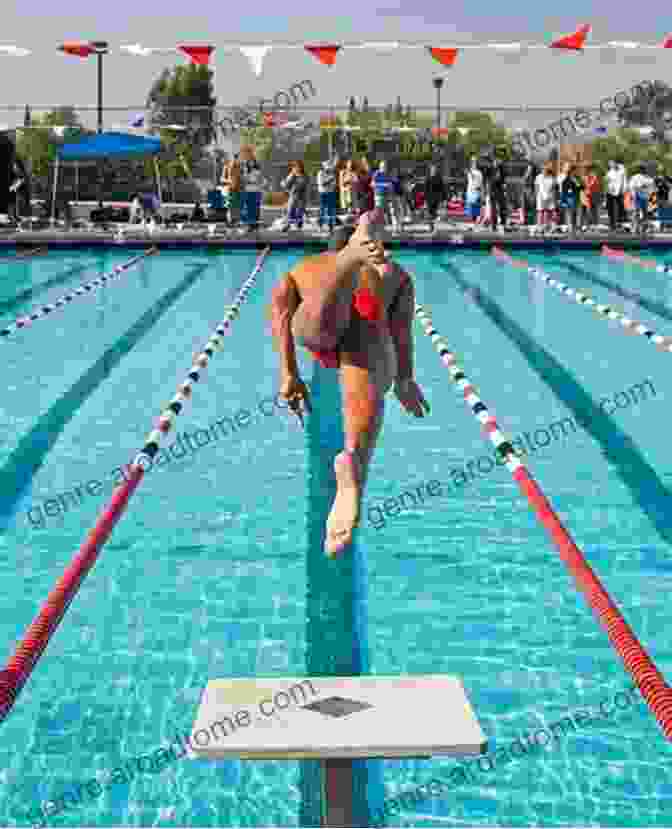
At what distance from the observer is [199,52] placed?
19266mm

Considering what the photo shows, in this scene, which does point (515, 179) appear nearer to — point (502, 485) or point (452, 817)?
point (502, 485)

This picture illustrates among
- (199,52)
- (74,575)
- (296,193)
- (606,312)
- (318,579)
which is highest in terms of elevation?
(199,52)

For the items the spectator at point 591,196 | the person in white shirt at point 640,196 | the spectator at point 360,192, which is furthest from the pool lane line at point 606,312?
the spectator at point 591,196

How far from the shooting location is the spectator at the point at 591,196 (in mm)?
23938

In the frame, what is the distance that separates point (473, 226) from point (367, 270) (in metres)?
20.0

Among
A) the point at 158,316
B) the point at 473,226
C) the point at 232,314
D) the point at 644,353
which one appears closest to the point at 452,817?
the point at 644,353

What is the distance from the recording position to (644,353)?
11.3m

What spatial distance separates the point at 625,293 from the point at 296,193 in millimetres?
8709

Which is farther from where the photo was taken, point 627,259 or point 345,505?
point 627,259

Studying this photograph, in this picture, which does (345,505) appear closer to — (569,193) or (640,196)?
(640,196)

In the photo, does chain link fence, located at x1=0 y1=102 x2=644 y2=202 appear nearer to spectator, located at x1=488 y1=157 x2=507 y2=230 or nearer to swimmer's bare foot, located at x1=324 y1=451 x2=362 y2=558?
spectator, located at x1=488 y1=157 x2=507 y2=230

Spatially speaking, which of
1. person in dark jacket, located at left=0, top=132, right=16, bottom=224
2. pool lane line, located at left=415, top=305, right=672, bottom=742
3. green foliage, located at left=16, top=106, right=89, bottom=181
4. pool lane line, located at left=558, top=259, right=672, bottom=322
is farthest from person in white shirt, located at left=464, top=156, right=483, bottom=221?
pool lane line, located at left=415, top=305, right=672, bottom=742

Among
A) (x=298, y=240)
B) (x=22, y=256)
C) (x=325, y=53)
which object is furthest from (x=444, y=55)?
(x=22, y=256)

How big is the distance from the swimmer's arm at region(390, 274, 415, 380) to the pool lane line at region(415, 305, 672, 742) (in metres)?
0.98
